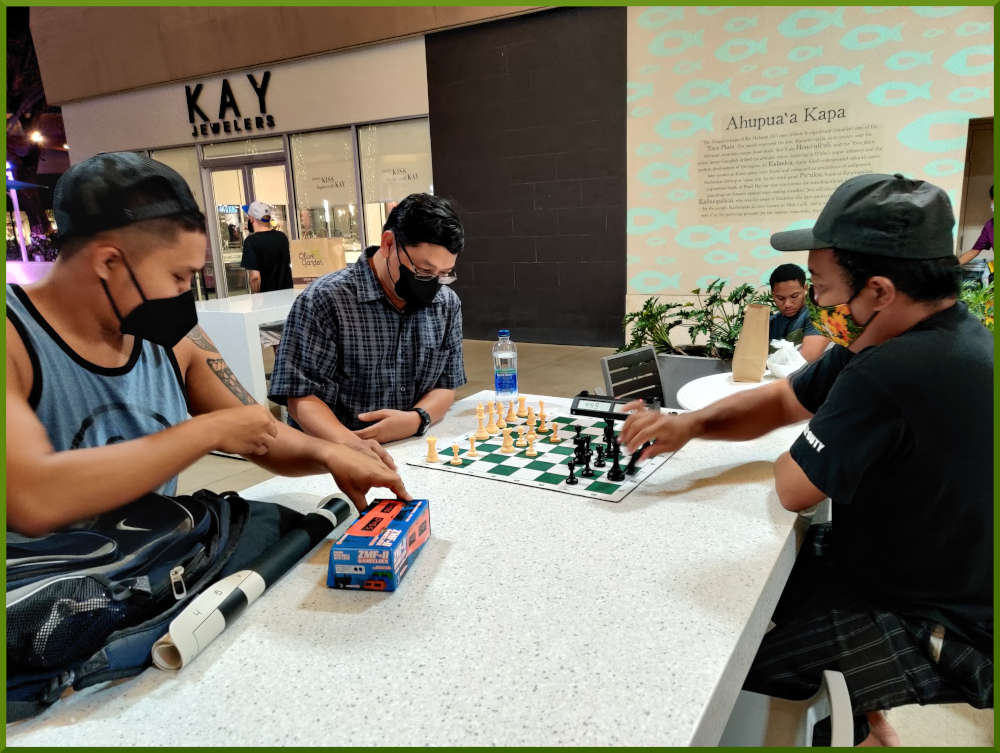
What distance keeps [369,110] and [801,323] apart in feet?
17.0

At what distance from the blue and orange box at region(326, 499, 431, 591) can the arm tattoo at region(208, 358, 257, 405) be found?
0.97 feet

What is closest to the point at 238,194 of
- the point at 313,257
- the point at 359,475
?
the point at 313,257

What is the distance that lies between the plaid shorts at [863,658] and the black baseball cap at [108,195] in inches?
52.4

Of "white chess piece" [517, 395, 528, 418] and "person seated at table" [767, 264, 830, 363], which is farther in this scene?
"person seated at table" [767, 264, 830, 363]

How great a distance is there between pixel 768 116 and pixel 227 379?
17.1 ft

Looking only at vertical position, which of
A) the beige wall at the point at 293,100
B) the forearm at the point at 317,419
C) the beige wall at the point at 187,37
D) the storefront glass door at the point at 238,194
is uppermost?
the beige wall at the point at 187,37

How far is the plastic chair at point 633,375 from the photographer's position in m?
2.04

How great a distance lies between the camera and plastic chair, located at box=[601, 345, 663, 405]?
6.70 feet

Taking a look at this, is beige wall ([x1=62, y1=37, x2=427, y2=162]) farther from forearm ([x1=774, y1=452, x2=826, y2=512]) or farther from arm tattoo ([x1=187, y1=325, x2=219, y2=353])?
forearm ([x1=774, y1=452, x2=826, y2=512])

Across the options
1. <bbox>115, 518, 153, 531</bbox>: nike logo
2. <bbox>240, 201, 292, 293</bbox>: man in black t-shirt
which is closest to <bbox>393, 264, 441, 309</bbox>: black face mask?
<bbox>115, 518, 153, 531</bbox>: nike logo

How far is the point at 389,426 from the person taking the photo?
174 centimetres

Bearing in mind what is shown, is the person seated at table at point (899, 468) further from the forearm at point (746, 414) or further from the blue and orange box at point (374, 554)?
the blue and orange box at point (374, 554)

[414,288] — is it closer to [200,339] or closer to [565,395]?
[200,339]

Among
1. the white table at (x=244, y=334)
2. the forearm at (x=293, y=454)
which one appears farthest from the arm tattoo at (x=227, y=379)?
the white table at (x=244, y=334)
